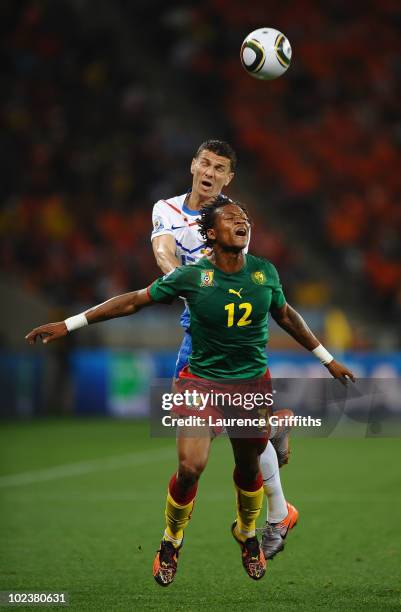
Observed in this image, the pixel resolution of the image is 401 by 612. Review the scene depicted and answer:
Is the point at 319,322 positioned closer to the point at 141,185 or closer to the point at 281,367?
the point at 281,367

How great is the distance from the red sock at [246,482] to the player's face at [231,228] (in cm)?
134

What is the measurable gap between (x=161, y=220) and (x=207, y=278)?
101 centimetres

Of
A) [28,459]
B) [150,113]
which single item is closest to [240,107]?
[150,113]

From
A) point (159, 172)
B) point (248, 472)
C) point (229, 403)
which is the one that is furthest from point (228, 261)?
point (159, 172)

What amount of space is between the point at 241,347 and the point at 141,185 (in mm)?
17436

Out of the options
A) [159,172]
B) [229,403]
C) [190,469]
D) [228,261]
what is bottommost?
[190,469]

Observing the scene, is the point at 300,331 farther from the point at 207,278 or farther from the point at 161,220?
the point at 161,220

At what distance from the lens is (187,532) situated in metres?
8.45

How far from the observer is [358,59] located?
23.6 meters

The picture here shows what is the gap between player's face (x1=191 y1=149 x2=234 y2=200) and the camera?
6504mm

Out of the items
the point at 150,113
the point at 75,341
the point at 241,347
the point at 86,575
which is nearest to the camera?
the point at 241,347

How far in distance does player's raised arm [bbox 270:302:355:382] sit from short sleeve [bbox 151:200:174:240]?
98 centimetres

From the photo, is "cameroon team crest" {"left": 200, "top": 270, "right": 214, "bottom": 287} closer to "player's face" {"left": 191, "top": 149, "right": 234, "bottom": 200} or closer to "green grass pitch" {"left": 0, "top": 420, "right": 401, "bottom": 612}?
"player's face" {"left": 191, "top": 149, "right": 234, "bottom": 200}

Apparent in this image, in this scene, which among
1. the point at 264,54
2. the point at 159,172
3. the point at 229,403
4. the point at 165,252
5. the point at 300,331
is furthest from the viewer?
the point at 159,172
